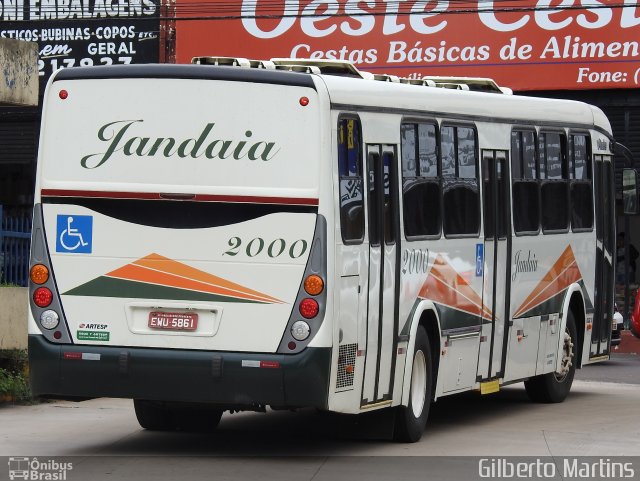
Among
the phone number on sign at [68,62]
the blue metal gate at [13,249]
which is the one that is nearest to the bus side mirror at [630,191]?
the blue metal gate at [13,249]

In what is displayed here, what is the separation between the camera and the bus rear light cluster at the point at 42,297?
1156cm

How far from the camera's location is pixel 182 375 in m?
11.2

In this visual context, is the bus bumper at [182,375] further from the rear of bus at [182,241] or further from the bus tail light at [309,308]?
the bus tail light at [309,308]

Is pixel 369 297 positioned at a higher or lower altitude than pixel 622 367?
higher

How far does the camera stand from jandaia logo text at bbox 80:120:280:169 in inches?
444

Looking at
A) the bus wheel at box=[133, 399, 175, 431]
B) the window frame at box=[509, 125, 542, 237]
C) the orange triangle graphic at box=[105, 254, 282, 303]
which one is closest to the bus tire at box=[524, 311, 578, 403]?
the window frame at box=[509, 125, 542, 237]

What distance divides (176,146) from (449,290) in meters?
3.18

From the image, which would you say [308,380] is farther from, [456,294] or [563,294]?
[563,294]

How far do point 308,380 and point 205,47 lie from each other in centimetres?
2007

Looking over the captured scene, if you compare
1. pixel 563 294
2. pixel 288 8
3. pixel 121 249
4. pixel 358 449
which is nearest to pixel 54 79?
pixel 121 249

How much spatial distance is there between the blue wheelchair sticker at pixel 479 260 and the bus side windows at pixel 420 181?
94 cm

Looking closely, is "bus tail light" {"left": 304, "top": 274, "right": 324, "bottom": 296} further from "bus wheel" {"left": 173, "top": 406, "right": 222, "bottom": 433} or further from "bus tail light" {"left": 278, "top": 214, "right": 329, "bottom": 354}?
"bus wheel" {"left": 173, "top": 406, "right": 222, "bottom": 433}

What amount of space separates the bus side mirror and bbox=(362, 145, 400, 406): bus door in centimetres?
596

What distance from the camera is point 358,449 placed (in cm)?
1227
